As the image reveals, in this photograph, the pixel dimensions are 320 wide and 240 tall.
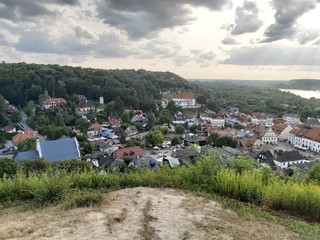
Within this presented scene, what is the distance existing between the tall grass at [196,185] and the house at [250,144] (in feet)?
92.6

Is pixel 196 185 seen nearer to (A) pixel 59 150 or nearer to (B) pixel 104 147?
(A) pixel 59 150

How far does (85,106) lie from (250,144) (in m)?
31.6

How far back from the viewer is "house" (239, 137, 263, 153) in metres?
34.6

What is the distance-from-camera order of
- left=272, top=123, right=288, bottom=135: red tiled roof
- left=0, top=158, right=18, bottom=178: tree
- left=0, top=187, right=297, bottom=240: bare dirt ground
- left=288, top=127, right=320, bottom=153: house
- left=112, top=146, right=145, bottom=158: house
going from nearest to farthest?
left=0, top=187, right=297, bottom=240: bare dirt ground
left=0, top=158, right=18, bottom=178: tree
left=112, top=146, right=145, bottom=158: house
left=288, top=127, right=320, bottom=153: house
left=272, top=123, right=288, bottom=135: red tiled roof

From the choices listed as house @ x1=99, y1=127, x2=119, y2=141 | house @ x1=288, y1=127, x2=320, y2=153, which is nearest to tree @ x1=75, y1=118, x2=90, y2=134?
house @ x1=99, y1=127, x2=119, y2=141

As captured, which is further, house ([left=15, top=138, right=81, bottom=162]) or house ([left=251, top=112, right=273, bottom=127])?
house ([left=251, top=112, right=273, bottom=127])

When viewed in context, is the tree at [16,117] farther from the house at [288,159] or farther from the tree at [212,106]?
the tree at [212,106]

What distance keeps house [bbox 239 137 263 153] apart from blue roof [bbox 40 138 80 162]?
1878 cm

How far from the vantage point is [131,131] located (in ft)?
140

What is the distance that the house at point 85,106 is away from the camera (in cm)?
5522

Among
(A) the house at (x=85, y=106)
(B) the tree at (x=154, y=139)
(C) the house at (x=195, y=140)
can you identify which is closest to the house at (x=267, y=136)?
(C) the house at (x=195, y=140)

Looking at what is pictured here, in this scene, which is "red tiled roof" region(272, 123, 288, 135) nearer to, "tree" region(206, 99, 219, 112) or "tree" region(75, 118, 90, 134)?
"tree" region(206, 99, 219, 112)

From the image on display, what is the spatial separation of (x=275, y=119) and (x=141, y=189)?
55.0m

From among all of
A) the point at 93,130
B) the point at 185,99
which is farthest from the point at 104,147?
the point at 185,99
